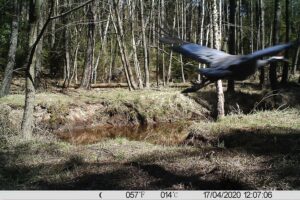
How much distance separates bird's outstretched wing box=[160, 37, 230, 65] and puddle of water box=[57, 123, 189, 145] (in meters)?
6.05

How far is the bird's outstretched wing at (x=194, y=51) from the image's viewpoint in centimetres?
519

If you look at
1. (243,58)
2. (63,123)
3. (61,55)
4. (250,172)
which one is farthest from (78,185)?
(61,55)

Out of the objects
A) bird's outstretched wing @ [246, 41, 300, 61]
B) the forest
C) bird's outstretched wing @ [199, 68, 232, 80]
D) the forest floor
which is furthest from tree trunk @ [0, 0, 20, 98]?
bird's outstretched wing @ [246, 41, 300, 61]

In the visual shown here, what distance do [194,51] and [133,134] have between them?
932 cm

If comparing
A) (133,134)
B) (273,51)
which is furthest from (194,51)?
(133,134)

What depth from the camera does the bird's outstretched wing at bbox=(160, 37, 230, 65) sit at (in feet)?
17.0

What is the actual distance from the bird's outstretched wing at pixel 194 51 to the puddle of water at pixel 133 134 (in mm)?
6049

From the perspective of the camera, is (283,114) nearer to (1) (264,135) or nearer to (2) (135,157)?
(1) (264,135)

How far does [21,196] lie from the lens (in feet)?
19.3

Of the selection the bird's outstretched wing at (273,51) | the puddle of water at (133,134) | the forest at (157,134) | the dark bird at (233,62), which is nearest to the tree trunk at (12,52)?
the forest at (157,134)

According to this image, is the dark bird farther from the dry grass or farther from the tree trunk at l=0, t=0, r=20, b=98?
the tree trunk at l=0, t=0, r=20, b=98

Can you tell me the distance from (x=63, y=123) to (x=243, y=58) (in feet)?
37.9

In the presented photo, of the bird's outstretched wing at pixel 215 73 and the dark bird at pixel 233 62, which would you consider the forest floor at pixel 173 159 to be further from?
the bird's outstretched wing at pixel 215 73

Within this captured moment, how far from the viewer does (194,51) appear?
5.35 metres
